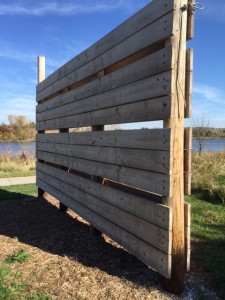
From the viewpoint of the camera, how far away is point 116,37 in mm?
3627

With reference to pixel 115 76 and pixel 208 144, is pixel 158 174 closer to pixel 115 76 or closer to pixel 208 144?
pixel 115 76

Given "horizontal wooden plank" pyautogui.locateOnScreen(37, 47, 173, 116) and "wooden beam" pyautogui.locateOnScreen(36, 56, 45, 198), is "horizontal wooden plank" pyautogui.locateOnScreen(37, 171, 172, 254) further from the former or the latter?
"wooden beam" pyautogui.locateOnScreen(36, 56, 45, 198)

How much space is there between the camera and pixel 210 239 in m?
4.43

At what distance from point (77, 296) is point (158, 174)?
1315 mm

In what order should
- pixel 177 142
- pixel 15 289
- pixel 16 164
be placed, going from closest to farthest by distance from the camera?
pixel 177 142 < pixel 15 289 < pixel 16 164

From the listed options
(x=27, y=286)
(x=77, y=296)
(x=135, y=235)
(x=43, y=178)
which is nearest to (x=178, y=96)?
(x=135, y=235)

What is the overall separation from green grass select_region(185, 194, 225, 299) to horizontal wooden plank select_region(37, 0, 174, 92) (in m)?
2.47

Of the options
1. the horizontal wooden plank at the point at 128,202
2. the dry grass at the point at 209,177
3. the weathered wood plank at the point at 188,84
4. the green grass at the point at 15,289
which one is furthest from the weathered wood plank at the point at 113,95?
the dry grass at the point at 209,177

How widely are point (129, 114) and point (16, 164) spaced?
1225 centimetres

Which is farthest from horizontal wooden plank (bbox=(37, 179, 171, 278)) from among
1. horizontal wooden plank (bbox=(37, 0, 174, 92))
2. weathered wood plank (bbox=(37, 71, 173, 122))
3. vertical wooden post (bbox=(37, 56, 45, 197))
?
vertical wooden post (bbox=(37, 56, 45, 197))

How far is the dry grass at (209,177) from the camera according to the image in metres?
7.16

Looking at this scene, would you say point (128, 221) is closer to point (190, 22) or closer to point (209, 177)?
point (190, 22)

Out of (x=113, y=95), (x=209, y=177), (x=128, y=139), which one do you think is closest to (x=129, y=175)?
(x=128, y=139)

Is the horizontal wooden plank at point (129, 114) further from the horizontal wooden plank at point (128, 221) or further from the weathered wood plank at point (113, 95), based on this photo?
the horizontal wooden plank at point (128, 221)
